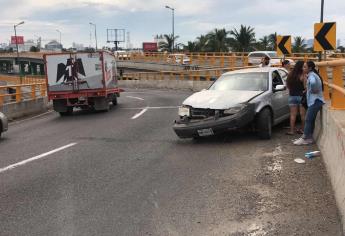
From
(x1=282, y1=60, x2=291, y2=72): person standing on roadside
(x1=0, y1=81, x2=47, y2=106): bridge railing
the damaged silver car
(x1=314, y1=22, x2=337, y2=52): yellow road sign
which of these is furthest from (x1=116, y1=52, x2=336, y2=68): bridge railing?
the damaged silver car

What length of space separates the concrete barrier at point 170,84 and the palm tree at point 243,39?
116 ft

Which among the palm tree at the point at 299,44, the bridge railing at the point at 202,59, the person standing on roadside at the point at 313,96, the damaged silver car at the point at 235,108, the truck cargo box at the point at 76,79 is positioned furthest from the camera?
the palm tree at the point at 299,44

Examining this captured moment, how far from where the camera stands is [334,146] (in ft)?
21.4

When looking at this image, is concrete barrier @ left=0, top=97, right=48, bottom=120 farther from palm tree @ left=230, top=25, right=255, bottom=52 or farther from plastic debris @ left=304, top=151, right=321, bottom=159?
palm tree @ left=230, top=25, right=255, bottom=52

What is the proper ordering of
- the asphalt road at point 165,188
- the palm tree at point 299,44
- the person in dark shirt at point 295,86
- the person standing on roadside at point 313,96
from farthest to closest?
the palm tree at point 299,44 → the person in dark shirt at point 295,86 → the person standing on roadside at point 313,96 → the asphalt road at point 165,188

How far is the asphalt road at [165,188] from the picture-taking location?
5.19 m

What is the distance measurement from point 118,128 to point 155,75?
34811 millimetres

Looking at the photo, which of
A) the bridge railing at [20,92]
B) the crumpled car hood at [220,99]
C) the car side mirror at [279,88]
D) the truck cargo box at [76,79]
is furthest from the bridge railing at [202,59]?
the crumpled car hood at [220,99]

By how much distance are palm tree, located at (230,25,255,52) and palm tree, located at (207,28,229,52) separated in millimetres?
2497

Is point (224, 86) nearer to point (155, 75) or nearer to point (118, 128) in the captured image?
point (118, 128)

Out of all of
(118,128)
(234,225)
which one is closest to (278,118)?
(118,128)

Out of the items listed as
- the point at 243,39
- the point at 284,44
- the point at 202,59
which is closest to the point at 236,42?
the point at 243,39

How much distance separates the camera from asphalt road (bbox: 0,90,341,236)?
5188 mm

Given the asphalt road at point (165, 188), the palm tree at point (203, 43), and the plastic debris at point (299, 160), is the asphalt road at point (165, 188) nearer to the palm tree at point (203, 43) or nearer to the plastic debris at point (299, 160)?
the plastic debris at point (299, 160)
